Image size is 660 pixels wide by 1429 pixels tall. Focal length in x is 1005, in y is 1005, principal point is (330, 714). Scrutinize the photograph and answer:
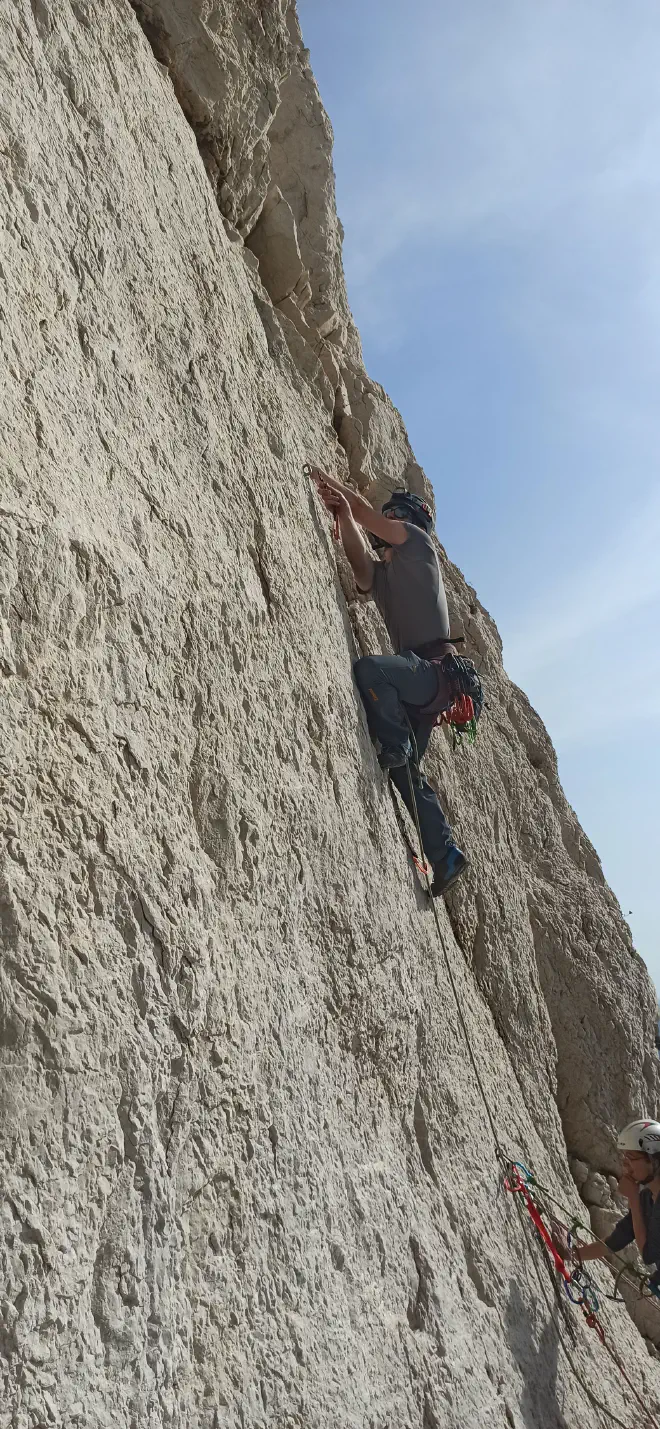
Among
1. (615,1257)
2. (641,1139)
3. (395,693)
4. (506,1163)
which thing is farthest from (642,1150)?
(395,693)

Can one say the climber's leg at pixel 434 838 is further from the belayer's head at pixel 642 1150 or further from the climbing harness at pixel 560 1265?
the belayer's head at pixel 642 1150

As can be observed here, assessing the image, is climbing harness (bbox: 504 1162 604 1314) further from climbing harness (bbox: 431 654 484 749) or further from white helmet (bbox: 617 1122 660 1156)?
climbing harness (bbox: 431 654 484 749)

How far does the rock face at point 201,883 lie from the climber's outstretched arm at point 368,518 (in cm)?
23

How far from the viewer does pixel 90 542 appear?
2566 mm

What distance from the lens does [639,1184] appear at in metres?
5.29

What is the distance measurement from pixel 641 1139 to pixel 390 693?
Result: 2910 millimetres

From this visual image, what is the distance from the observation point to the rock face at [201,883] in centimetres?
211

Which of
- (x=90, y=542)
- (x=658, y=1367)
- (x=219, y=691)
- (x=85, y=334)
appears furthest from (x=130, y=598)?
(x=658, y=1367)

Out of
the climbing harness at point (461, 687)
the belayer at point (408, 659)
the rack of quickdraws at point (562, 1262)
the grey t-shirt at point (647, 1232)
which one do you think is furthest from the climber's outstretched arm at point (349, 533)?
the grey t-shirt at point (647, 1232)

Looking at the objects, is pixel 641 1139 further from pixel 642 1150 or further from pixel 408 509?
pixel 408 509

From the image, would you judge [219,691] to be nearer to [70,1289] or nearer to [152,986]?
[152,986]

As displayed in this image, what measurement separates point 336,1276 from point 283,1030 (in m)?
0.70

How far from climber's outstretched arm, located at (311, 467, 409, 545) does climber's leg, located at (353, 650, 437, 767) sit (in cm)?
69

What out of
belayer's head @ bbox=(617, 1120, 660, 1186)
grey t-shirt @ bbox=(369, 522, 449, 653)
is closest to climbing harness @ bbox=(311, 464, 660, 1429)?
grey t-shirt @ bbox=(369, 522, 449, 653)
